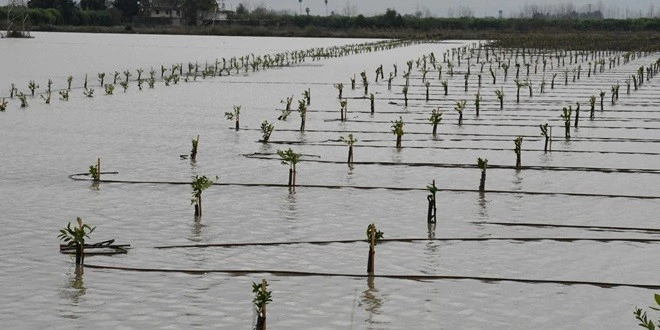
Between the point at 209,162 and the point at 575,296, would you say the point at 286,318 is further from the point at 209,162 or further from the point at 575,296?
the point at 209,162

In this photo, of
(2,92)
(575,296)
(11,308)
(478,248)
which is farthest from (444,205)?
(2,92)

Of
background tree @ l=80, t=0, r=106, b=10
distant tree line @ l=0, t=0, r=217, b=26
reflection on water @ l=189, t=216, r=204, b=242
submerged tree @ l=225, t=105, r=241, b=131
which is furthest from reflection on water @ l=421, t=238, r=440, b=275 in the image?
background tree @ l=80, t=0, r=106, b=10

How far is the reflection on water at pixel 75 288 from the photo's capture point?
23.4ft

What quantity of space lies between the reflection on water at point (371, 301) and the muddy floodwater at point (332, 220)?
21 mm

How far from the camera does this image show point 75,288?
7.34m

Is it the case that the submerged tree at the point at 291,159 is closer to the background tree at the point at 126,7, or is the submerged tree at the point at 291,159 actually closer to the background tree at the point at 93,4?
the background tree at the point at 126,7

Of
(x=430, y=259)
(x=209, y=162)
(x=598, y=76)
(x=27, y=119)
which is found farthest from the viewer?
(x=598, y=76)

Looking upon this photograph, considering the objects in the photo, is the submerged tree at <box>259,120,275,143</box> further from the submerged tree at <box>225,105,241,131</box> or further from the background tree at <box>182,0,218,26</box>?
the background tree at <box>182,0,218,26</box>

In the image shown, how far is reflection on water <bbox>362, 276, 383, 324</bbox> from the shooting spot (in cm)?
691

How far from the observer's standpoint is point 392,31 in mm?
78438

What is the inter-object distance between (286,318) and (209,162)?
6715mm

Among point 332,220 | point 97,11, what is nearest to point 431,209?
point 332,220

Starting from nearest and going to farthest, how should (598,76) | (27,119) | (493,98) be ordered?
(27,119), (493,98), (598,76)

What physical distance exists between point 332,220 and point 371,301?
2.72 metres
